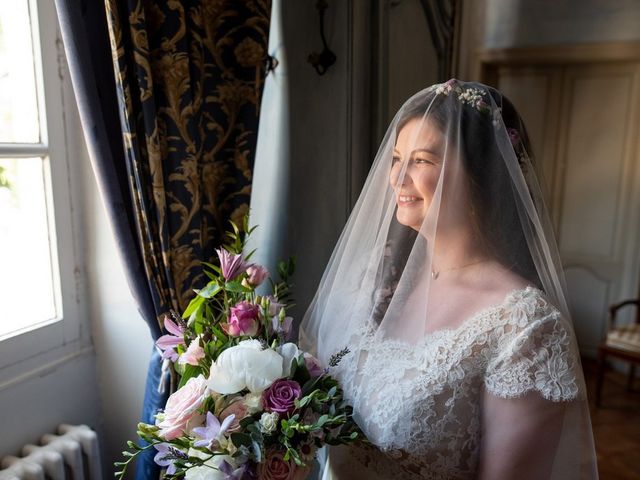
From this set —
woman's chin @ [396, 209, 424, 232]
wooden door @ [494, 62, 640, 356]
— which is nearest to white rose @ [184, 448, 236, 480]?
woman's chin @ [396, 209, 424, 232]

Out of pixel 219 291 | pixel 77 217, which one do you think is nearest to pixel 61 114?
pixel 77 217

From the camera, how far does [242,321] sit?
2.99 ft

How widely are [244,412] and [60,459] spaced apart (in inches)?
27.9

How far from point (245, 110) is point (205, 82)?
128 mm

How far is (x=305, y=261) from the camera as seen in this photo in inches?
70.4

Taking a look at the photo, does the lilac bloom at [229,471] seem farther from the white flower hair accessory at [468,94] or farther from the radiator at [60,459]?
the white flower hair accessory at [468,94]

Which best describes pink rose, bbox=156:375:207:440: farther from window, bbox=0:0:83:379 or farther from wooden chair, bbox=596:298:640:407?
wooden chair, bbox=596:298:640:407

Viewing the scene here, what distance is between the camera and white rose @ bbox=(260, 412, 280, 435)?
2.65ft

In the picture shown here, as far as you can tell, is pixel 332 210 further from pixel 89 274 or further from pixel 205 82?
pixel 89 274

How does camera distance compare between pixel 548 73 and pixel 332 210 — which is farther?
pixel 548 73

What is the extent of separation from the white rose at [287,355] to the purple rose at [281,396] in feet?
0.06

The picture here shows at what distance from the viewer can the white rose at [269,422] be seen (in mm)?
808

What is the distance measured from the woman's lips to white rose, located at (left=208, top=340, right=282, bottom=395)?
0.44 metres

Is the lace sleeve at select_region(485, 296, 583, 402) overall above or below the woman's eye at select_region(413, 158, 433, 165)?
below
